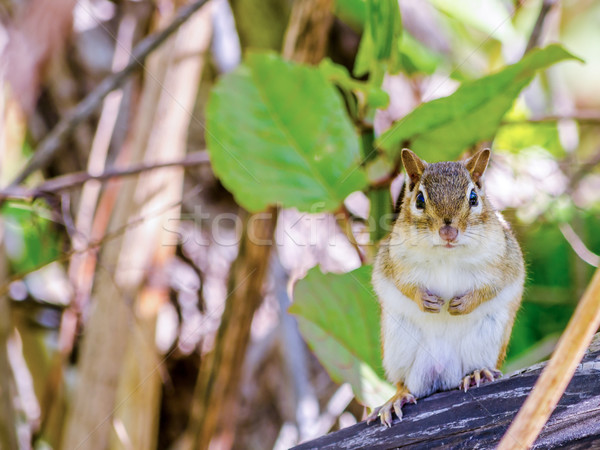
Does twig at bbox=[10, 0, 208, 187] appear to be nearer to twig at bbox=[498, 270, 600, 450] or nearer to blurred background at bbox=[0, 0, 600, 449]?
blurred background at bbox=[0, 0, 600, 449]

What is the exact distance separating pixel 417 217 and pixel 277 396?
1.31 metres

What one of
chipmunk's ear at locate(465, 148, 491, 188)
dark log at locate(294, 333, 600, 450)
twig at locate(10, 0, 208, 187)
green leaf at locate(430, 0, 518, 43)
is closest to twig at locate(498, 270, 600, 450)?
dark log at locate(294, 333, 600, 450)

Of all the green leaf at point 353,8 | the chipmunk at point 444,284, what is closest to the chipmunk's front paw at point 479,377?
the chipmunk at point 444,284

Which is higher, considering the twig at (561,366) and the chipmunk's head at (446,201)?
the chipmunk's head at (446,201)

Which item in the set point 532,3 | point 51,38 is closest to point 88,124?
point 51,38

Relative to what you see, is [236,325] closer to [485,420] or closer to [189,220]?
[189,220]

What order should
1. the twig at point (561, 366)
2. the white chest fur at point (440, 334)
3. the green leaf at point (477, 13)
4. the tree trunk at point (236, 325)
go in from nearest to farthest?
the twig at point (561, 366), the white chest fur at point (440, 334), the green leaf at point (477, 13), the tree trunk at point (236, 325)

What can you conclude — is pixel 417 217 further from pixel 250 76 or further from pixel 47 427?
pixel 47 427

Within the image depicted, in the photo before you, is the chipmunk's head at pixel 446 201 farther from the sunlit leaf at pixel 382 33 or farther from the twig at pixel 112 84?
the twig at pixel 112 84

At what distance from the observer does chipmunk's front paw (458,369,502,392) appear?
92 cm

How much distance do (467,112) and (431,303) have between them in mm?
331

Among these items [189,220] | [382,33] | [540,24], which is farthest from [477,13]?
[189,220]

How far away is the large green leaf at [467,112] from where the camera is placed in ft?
3.39

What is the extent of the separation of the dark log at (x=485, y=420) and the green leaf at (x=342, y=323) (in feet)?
0.56
